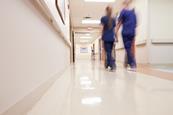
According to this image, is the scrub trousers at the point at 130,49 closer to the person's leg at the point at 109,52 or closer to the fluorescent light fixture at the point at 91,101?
the person's leg at the point at 109,52

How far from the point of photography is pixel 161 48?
6797 mm

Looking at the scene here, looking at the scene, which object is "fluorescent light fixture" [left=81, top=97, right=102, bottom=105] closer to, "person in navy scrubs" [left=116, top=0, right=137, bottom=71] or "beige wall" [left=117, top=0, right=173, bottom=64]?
"person in navy scrubs" [left=116, top=0, right=137, bottom=71]

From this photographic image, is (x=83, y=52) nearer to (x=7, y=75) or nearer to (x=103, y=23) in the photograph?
(x=103, y=23)

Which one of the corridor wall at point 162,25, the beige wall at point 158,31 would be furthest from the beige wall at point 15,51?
the corridor wall at point 162,25

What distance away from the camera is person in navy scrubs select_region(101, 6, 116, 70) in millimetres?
4719

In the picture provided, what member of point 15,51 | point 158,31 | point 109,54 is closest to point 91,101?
point 15,51

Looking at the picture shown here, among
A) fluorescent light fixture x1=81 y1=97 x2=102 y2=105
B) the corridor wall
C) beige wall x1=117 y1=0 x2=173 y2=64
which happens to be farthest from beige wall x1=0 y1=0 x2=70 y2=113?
the corridor wall

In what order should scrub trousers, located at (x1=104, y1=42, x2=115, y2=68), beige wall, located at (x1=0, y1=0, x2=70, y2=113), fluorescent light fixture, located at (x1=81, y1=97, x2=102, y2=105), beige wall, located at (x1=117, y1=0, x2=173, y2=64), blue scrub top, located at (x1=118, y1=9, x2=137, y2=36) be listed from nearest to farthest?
beige wall, located at (x1=0, y1=0, x2=70, y2=113)
fluorescent light fixture, located at (x1=81, y1=97, x2=102, y2=105)
blue scrub top, located at (x1=118, y1=9, x2=137, y2=36)
scrub trousers, located at (x1=104, y1=42, x2=115, y2=68)
beige wall, located at (x1=117, y1=0, x2=173, y2=64)

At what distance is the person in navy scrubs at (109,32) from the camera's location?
4.72 meters

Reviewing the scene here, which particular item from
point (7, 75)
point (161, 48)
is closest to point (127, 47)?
point (161, 48)

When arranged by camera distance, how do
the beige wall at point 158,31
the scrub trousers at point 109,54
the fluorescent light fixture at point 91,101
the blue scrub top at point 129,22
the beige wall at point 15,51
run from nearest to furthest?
the beige wall at point 15,51 < the fluorescent light fixture at point 91,101 < the blue scrub top at point 129,22 < the scrub trousers at point 109,54 < the beige wall at point 158,31

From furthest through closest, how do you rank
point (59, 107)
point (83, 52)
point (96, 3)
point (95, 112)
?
point (83, 52) → point (96, 3) → point (59, 107) → point (95, 112)

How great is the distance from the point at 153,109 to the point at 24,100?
2.54ft

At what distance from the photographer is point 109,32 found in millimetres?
4766
